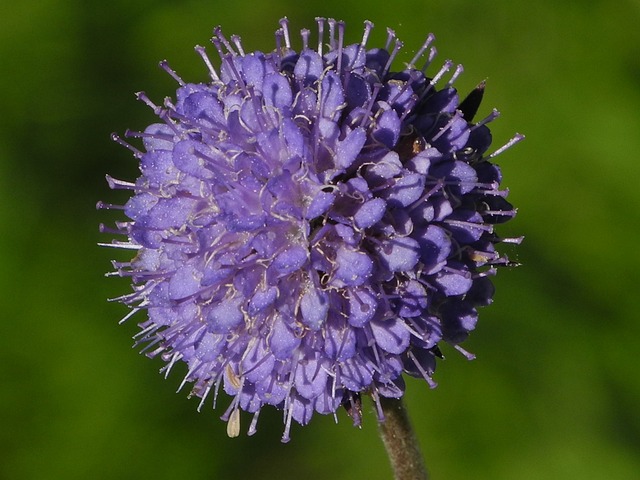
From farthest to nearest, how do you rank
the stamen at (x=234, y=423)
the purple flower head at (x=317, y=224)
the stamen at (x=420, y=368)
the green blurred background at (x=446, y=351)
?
1. the green blurred background at (x=446, y=351)
2. the stamen at (x=234, y=423)
3. the stamen at (x=420, y=368)
4. the purple flower head at (x=317, y=224)

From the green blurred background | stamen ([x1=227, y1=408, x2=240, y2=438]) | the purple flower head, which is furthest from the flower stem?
the green blurred background

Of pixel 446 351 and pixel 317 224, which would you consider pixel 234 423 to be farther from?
pixel 446 351

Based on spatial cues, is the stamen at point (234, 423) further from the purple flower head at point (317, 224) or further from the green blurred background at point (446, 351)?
the green blurred background at point (446, 351)

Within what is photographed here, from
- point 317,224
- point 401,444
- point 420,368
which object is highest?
point 317,224

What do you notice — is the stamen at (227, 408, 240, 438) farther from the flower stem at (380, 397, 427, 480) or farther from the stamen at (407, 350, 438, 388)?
the stamen at (407, 350, 438, 388)

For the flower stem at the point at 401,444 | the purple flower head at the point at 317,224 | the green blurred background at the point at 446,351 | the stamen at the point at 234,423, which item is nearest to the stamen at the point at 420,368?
the purple flower head at the point at 317,224

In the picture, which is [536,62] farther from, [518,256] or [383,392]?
[383,392]

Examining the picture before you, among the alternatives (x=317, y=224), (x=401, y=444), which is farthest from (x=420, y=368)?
(x=317, y=224)
